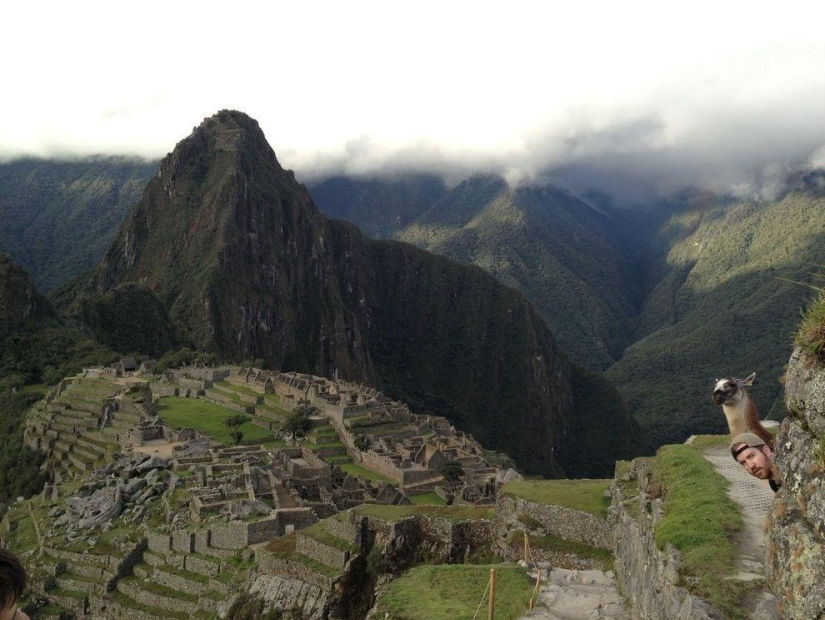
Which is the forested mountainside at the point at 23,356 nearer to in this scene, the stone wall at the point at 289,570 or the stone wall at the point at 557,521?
the stone wall at the point at 289,570

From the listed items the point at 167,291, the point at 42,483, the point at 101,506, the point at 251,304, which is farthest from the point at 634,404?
the point at 101,506

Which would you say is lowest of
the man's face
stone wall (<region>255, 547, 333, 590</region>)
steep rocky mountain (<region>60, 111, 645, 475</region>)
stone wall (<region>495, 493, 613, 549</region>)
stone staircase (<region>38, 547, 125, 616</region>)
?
stone staircase (<region>38, 547, 125, 616</region>)

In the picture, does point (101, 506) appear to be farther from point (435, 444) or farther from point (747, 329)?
point (747, 329)

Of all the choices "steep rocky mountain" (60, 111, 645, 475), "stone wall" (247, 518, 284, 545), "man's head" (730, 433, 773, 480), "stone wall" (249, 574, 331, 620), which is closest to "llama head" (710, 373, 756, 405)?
"man's head" (730, 433, 773, 480)

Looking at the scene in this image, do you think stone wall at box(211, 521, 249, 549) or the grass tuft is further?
stone wall at box(211, 521, 249, 549)

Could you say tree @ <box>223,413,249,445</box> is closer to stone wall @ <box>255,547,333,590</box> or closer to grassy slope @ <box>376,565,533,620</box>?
stone wall @ <box>255,547,333,590</box>

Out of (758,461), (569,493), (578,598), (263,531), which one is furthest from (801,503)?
(263,531)

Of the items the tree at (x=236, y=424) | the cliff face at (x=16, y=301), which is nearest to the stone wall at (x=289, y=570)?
the tree at (x=236, y=424)
